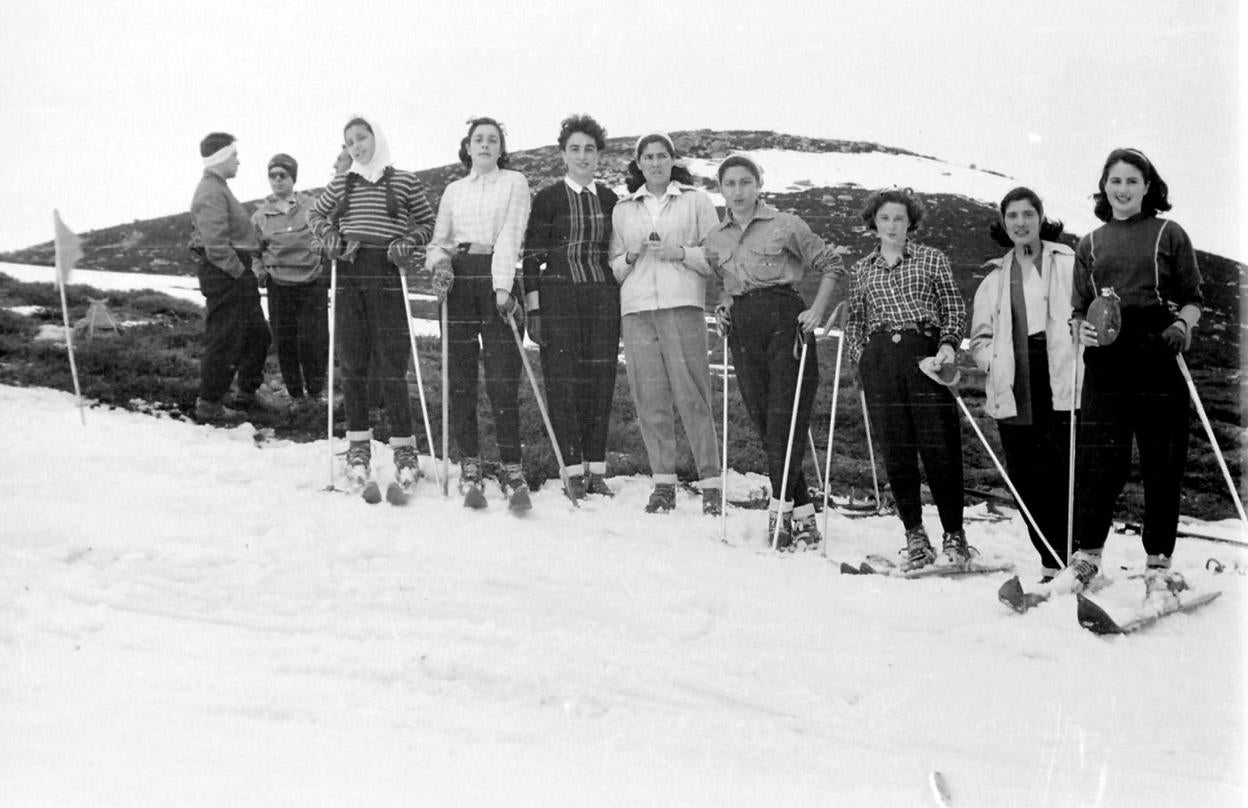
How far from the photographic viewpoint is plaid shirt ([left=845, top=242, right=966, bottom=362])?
5164 mm

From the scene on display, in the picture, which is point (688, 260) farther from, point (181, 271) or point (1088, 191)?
point (181, 271)

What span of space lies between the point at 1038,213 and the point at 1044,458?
43.1 inches

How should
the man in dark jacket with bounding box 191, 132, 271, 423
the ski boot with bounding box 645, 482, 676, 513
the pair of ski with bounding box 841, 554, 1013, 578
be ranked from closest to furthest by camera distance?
the pair of ski with bounding box 841, 554, 1013, 578 → the ski boot with bounding box 645, 482, 676, 513 → the man in dark jacket with bounding box 191, 132, 271, 423

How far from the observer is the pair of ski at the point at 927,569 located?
496 centimetres

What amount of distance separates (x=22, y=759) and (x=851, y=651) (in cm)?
276

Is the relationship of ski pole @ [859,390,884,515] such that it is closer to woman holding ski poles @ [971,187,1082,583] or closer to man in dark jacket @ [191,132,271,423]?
woman holding ski poles @ [971,187,1082,583]

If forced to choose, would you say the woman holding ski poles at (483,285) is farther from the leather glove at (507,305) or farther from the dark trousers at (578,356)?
the dark trousers at (578,356)

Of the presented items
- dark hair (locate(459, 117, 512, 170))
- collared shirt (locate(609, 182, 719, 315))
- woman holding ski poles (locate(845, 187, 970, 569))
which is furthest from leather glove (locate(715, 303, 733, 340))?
dark hair (locate(459, 117, 512, 170))

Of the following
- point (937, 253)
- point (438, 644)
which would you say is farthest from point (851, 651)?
point (937, 253)

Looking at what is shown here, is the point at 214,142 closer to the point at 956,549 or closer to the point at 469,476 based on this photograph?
the point at 469,476

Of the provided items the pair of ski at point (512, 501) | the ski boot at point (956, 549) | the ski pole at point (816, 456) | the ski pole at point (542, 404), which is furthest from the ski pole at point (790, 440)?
the pair of ski at point (512, 501)

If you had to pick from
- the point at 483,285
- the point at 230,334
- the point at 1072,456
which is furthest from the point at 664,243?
the point at 230,334

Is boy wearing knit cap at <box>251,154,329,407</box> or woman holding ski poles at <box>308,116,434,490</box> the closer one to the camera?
woman holding ski poles at <box>308,116,434,490</box>

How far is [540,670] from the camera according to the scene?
3982mm
